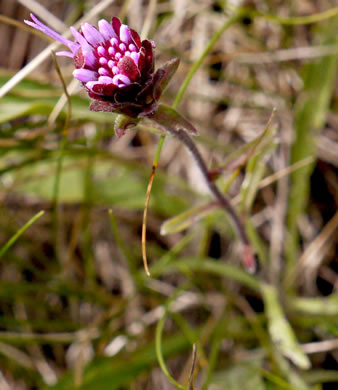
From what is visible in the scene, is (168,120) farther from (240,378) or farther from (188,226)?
(240,378)

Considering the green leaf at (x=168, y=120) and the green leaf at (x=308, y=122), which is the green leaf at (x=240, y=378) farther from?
the green leaf at (x=168, y=120)

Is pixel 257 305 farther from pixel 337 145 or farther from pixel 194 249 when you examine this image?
pixel 337 145

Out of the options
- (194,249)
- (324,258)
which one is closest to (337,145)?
(324,258)

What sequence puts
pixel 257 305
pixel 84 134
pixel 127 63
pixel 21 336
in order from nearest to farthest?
pixel 127 63 → pixel 21 336 → pixel 257 305 → pixel 84 134

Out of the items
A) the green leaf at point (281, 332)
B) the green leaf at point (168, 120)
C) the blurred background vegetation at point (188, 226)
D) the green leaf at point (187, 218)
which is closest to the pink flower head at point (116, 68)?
the green leaf at point (168, 120)

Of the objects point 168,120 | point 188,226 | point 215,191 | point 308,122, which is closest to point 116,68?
point 168,120

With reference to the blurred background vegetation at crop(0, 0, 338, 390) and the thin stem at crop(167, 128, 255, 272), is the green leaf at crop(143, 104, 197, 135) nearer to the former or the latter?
the thin stem at crop(167, 128, 255, 272)
